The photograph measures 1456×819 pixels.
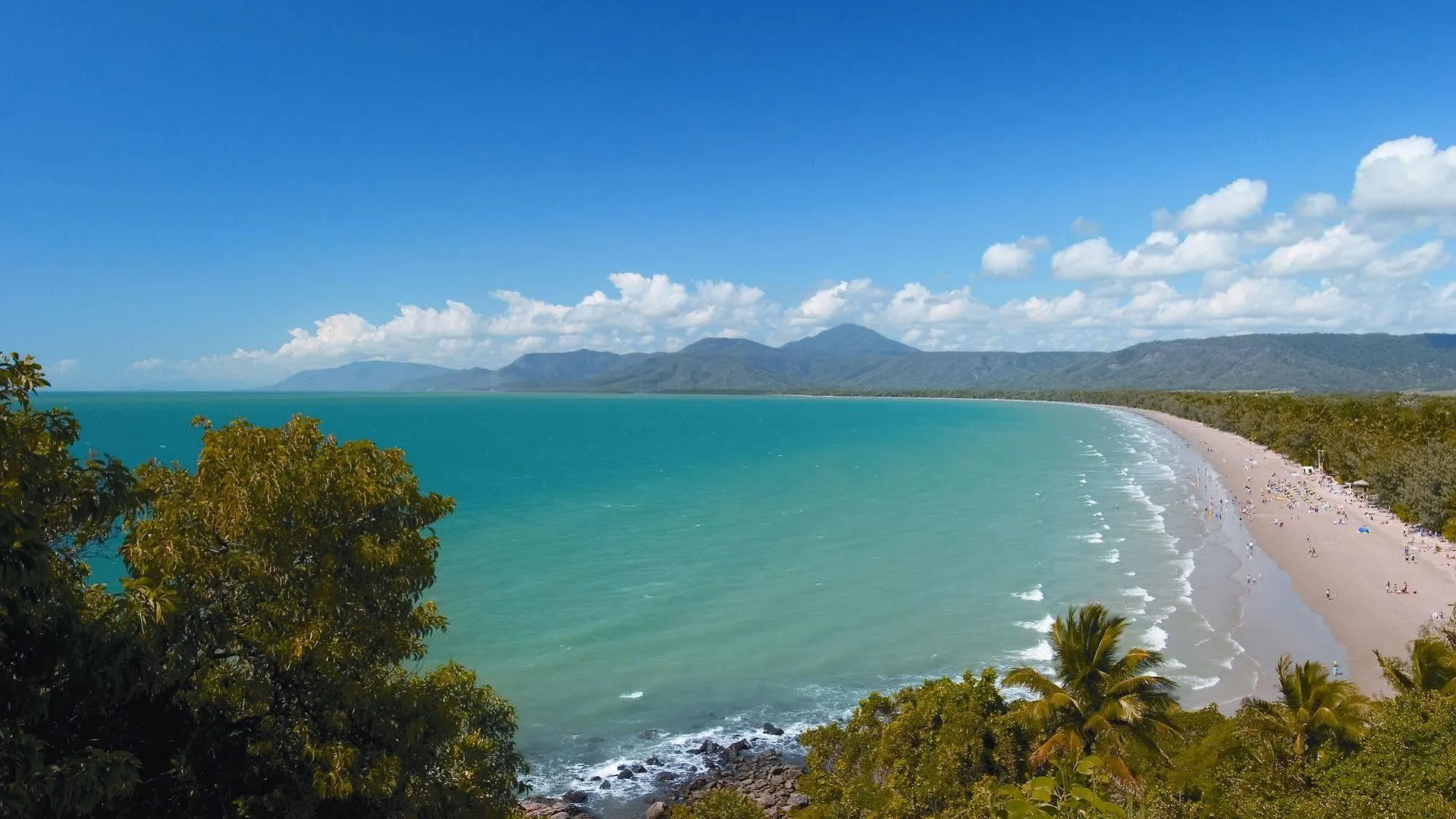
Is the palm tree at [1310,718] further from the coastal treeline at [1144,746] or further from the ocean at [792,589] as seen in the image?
the ocean at [792,589]


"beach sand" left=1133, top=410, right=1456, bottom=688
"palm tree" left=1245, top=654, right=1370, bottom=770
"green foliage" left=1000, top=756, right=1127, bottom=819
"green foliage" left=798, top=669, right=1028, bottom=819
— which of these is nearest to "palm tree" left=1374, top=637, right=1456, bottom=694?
"palm tree" left=1245, top=654, right=1370, bottom=770

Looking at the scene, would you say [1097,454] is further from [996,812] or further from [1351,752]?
[996,812]

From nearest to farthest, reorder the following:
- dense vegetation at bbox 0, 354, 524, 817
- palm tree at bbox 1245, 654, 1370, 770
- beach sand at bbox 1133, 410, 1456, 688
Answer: dense vegetation at bbox 0, 354, 524, 817 < palm tree at bbox 1245, 654, 1370, 770 < beach sand at bbox 1133, 410, 1456, 688

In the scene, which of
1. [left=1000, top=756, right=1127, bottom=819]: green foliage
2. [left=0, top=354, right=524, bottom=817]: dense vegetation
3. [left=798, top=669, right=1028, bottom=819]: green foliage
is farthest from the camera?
[left=798, top=669, right=1028, bottom=819]: green foliage

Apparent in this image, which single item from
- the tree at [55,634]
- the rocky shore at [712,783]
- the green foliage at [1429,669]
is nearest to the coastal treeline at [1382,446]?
the green foliage at [1429,669]

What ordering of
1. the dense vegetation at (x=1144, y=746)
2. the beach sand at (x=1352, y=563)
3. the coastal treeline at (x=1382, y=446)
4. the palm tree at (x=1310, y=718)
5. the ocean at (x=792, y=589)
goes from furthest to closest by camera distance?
1. the coastal treeline at (x=1382, y=446)
2. the beach sand at (x=1352, y=563)
3. the ocean at (x=792, y=589)
4. the palm tree at (x=1310, y=718)
5. the dense vegetation at (x=1144, y=746)

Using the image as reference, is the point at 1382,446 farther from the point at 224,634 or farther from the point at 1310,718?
the point at 224,634

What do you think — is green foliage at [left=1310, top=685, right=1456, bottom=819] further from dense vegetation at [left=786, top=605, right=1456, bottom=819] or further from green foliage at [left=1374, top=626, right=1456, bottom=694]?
green foliage at [left=1374, top=626, right=1456, bottom=694]
